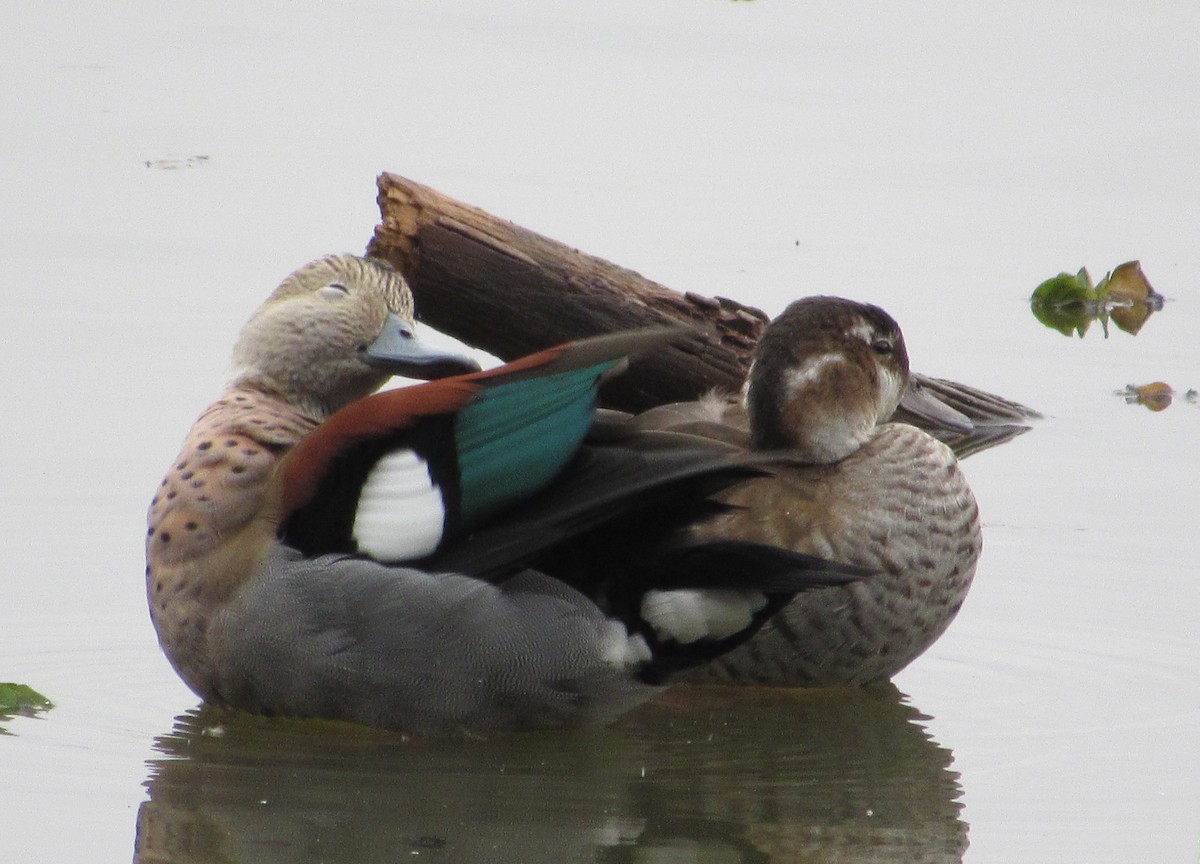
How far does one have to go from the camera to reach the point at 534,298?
5.93m

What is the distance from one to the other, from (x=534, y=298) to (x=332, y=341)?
2.74 ft

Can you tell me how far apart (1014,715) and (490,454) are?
152 centimetres

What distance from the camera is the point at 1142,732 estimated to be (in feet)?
16.6

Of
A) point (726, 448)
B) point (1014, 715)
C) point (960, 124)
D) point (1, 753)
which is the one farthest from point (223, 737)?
point (960, 124)

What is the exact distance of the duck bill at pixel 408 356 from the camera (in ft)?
17.1

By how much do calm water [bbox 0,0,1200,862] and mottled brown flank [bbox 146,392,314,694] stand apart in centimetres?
27

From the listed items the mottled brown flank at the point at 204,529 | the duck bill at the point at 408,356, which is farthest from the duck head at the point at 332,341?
the mottled brown flank at the point at 204,529

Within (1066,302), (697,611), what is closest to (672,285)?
(1066,302)

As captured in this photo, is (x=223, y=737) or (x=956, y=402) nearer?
(x=223, y=737)

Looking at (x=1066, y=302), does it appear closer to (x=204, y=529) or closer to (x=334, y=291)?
(x=334, y=291)

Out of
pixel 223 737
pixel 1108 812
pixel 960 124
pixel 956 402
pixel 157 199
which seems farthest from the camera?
pixel 960 124

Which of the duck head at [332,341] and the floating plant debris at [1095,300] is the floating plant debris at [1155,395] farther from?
the duck head at [332,341]

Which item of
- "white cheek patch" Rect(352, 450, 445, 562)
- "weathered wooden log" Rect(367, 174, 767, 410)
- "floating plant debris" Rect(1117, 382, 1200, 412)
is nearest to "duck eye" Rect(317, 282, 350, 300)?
"weathered wooden log" Rect(367, 174, 767, 410)

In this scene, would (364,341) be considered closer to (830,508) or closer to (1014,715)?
(830,508)
